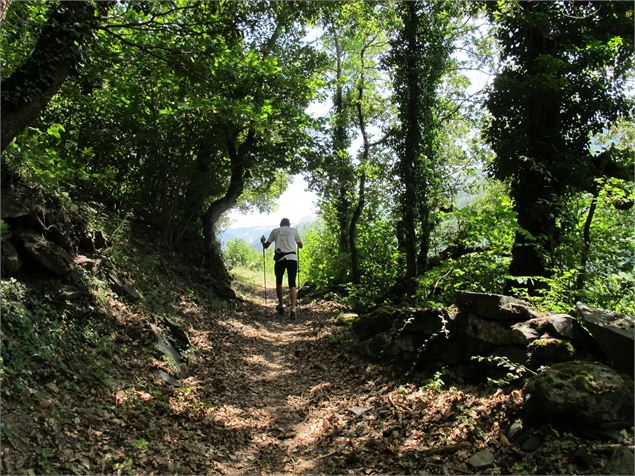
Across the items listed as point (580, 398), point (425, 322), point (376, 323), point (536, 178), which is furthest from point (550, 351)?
point (536, 178)

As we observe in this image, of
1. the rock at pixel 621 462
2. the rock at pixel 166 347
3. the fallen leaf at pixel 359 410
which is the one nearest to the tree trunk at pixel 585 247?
the rock at pixel 621 462

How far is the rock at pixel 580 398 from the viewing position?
3469mm

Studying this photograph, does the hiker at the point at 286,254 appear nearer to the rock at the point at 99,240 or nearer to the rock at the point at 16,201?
the rock at the point at 99,240

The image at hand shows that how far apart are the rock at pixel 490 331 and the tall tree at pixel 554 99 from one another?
9.39 feet

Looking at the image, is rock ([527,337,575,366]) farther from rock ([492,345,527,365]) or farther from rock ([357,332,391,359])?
rock ([357,332,391,359])

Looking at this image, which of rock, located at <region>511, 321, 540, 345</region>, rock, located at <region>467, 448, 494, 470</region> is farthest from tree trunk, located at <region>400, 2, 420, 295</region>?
rock, located at <region>467, 448, 494, 470</region>

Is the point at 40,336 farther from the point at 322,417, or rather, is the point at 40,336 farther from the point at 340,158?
the point at 340,158

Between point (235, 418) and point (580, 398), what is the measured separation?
376 cm

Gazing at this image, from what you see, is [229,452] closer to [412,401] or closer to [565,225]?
[412,401]

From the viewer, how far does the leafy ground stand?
3467 mm

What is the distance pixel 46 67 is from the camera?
16.0ft

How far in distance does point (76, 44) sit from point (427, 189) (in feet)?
28.9

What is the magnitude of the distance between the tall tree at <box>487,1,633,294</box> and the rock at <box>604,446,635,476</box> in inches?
187

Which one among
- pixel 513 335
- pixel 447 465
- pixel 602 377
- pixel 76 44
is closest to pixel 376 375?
pixel 513 335
